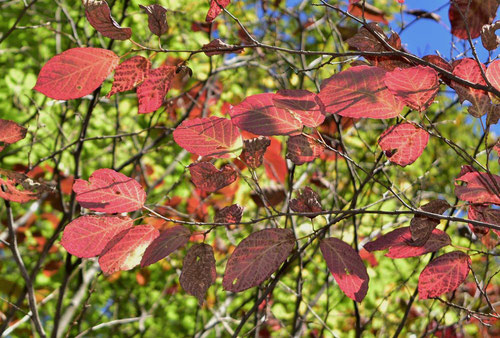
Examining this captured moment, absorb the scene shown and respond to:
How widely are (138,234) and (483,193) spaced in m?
0.48

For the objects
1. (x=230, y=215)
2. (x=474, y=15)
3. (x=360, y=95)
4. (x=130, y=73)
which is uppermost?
(x=474, y=15)

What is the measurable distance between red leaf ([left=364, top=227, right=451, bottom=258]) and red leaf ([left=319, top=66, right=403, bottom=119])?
0.17 meters

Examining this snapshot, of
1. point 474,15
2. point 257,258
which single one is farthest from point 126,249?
point 474,15

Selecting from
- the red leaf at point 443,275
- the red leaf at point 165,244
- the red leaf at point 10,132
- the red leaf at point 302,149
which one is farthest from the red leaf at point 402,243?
the red leaf at point 10,132

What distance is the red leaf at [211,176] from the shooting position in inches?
27.5

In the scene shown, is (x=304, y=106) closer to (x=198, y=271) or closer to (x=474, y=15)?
(x=198, y=271)

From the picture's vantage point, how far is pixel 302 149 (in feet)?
2.19

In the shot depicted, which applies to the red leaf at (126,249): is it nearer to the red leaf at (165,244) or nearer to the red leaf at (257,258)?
the red leaf at (165,244)

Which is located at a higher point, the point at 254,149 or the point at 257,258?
the point at 254,149

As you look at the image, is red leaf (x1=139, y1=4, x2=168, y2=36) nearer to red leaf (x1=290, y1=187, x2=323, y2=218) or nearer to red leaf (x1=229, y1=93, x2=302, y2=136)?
red leaf (x1=229, y1=93, x2=302, y2=136)

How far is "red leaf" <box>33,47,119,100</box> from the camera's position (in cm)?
68

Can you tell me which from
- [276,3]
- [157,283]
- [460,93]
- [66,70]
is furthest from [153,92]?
[157,283]

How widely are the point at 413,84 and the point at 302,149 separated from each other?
16 centimetres

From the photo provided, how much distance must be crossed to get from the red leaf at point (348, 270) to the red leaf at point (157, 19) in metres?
0.38
